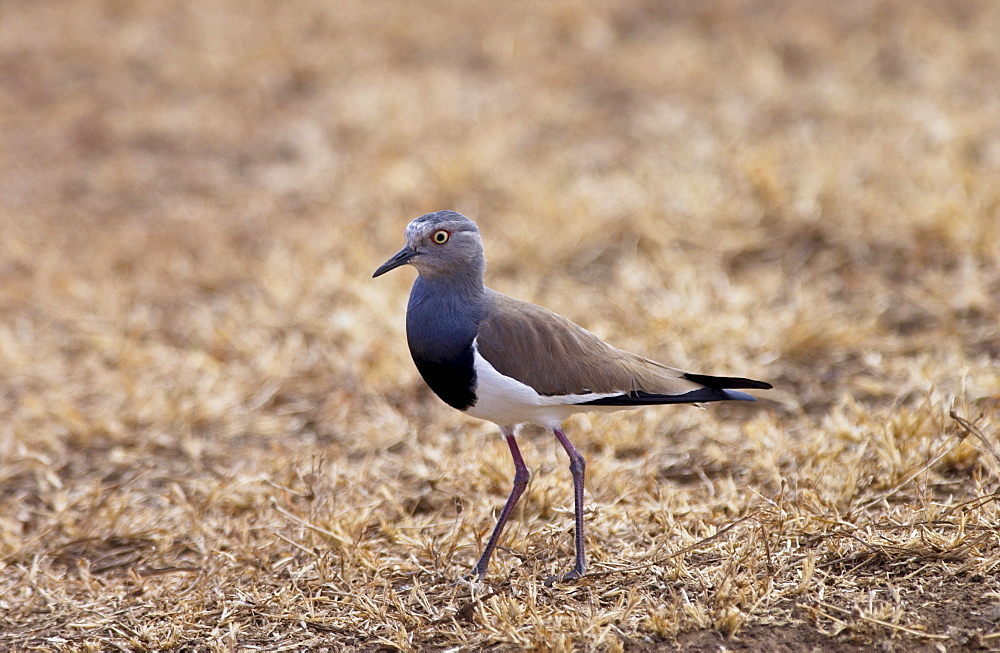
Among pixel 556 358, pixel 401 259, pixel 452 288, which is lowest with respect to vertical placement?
pixel 556 358

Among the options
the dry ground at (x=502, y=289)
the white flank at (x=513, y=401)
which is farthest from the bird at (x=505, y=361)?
the dry ground at (x=502, y=289)

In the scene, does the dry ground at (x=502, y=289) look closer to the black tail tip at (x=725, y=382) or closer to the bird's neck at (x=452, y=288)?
the black tail tip at (x=725, y=382)

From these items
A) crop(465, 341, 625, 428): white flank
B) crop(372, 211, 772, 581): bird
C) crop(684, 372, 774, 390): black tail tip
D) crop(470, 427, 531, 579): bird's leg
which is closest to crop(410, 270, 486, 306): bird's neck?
crop(372, 211, 772, 581): bird

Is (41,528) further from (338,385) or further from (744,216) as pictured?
(744,216)

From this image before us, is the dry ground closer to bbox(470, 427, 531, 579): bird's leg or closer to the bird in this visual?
bbox(470, 427, 531, 579): bird's leg

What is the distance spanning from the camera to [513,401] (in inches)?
128

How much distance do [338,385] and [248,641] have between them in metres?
1.99

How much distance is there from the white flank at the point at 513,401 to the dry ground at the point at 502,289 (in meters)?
0.51

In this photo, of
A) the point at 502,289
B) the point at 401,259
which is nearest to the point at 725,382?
the point at 401,259

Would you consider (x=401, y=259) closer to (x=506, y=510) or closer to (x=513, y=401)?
(x=513, y=401)

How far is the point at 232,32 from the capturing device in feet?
29.8

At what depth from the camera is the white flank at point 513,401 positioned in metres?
3.22

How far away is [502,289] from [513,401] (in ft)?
8.32

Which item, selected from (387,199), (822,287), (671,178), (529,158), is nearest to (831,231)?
(822,287)
